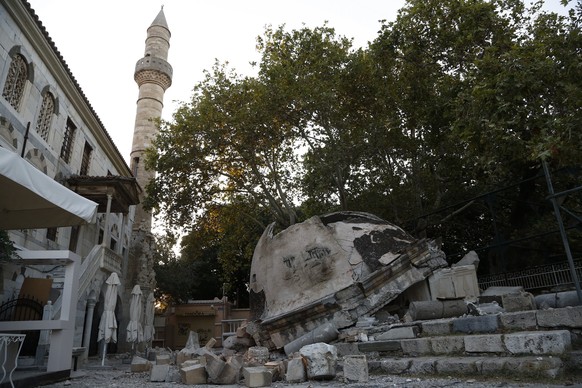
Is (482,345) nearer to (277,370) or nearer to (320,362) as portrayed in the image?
(320,362)

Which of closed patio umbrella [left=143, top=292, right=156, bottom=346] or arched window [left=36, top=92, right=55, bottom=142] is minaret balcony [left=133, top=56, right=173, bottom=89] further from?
closed patio umbrella [left=143, top=292, right=156, bottom=346]

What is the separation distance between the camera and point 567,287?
928 centimetres

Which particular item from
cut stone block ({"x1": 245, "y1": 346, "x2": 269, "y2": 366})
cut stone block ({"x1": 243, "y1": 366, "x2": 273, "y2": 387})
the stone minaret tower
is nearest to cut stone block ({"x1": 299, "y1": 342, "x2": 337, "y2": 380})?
cut stone block ({"x1": 243, "y1": 366, "x2": 273, "y2": 387})

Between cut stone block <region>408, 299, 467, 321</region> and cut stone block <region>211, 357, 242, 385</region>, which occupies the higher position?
cut stone block <region>408, 299, 467, 321</region>

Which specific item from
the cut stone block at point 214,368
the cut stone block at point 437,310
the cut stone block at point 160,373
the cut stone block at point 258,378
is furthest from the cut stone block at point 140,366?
the cut stone block at point 437,310

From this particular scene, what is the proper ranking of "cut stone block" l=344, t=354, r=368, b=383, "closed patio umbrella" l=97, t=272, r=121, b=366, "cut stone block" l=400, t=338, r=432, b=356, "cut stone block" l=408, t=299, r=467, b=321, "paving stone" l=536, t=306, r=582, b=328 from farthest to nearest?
"closed patio umbrella" l=97, t=272, r=121, b=366 < "cut stone block" l=408, t=299, r=467, b=321 < "cut stone block" l=400, t=338, r=432, b=356 < "cut stone block" l=344, t=354, r=368, b=383 < "paving stone" l=536, t=306, r=582, b=328

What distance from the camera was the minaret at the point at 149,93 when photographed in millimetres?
25422

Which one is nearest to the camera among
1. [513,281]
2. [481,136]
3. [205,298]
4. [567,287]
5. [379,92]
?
[567,287]

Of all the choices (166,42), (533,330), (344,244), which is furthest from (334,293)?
(166,42)

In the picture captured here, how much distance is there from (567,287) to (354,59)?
389 inches

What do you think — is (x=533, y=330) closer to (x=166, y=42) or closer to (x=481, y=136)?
(x=481, y=136)

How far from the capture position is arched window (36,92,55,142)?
14055 mm

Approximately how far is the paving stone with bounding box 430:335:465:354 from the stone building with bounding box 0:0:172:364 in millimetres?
7769

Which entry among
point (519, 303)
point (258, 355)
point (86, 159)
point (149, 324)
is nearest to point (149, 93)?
point (86, 159)
